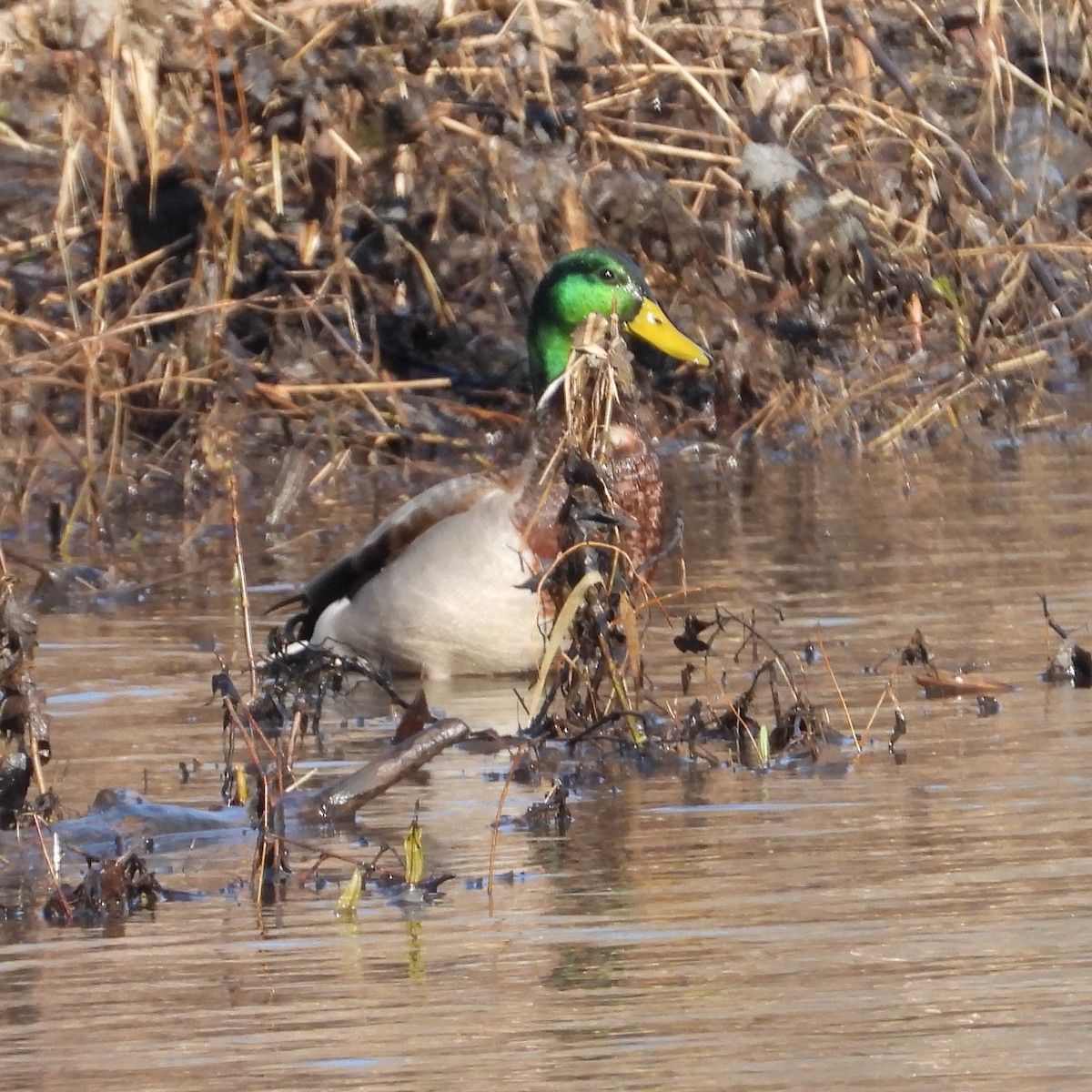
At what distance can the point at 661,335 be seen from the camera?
7.77 metres

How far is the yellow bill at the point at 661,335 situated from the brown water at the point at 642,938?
2.60 metres

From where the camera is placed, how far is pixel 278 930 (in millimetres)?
3246

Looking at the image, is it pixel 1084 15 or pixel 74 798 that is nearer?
pixel 74 798

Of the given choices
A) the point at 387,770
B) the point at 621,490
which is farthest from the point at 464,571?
the point at 387,770

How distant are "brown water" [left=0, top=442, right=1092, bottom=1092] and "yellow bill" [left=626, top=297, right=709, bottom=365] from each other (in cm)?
260

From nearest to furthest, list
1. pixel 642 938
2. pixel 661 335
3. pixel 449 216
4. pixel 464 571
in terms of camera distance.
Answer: pixel 642 938
pixel 464 571
pixel 661 335
pixel 449 216

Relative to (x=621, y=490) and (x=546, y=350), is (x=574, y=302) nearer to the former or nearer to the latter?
(x=546, y=350)

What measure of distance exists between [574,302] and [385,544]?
1.73m

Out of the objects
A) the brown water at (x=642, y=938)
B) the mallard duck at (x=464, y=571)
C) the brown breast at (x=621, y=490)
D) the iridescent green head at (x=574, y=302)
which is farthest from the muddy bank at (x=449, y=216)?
the brown water at (x=642, y=938)

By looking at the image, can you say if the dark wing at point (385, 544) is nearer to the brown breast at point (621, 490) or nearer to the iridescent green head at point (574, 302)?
the brown breast at point (621, 490)

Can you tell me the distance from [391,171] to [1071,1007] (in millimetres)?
7668

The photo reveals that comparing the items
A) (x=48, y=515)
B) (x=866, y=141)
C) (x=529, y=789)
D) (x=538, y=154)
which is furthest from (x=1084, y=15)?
(x=529, y=789)

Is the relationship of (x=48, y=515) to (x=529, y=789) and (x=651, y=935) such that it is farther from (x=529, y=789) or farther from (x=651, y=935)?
(x=651, y=935)

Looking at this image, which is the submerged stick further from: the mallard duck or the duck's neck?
the duck's neck
